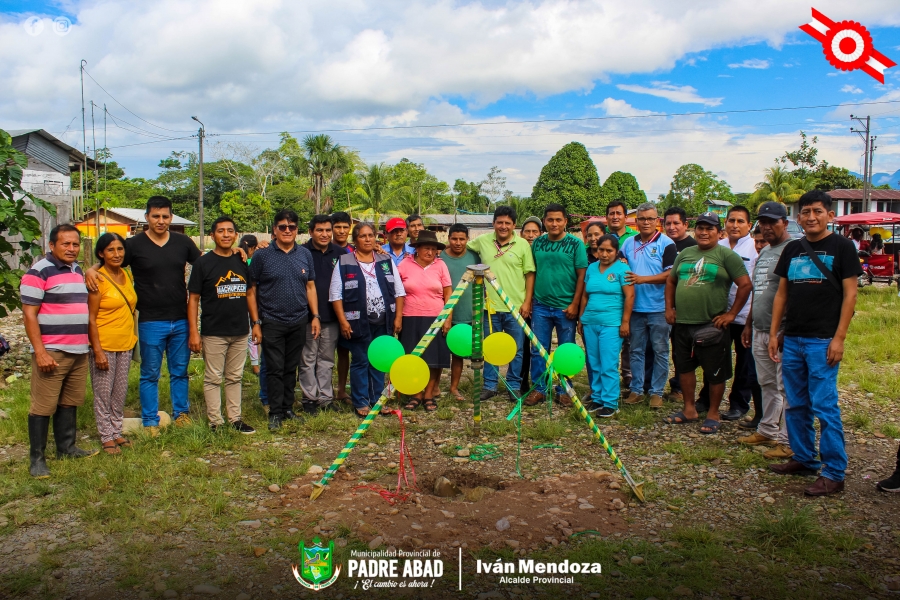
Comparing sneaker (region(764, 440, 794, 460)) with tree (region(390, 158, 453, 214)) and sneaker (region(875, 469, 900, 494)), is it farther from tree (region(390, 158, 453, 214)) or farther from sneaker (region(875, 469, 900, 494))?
tree (region(390, 158, 453, 214))

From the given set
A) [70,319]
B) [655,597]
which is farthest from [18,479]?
[655,597]

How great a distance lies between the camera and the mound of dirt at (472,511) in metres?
3.89

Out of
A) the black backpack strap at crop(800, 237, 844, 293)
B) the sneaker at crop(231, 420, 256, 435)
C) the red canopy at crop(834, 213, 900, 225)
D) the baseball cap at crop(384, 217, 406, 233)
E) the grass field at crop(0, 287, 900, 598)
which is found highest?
the red canopy at crop(834, 213, 900, 225)

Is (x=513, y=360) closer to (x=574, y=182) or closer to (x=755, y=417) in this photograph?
(x=755, y=417)

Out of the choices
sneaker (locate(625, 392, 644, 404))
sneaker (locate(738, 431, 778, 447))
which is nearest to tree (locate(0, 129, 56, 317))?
sneaker (locate(625, 392, 644, 404))

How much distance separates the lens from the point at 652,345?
6.70m

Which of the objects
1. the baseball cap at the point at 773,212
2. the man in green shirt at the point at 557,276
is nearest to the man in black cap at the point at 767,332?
the baseball cap at the point at 773,212

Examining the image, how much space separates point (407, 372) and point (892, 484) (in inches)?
146

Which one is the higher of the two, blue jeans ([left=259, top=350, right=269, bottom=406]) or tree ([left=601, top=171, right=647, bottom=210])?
tree ([left=601, top=171, right=647, bottom=210])

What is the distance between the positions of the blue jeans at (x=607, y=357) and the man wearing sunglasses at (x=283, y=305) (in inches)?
117

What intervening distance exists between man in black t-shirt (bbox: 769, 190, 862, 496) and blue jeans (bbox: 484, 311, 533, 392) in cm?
289

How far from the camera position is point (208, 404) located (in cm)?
585

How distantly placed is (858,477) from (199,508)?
200 inches

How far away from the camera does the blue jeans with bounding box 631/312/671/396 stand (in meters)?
6.61
